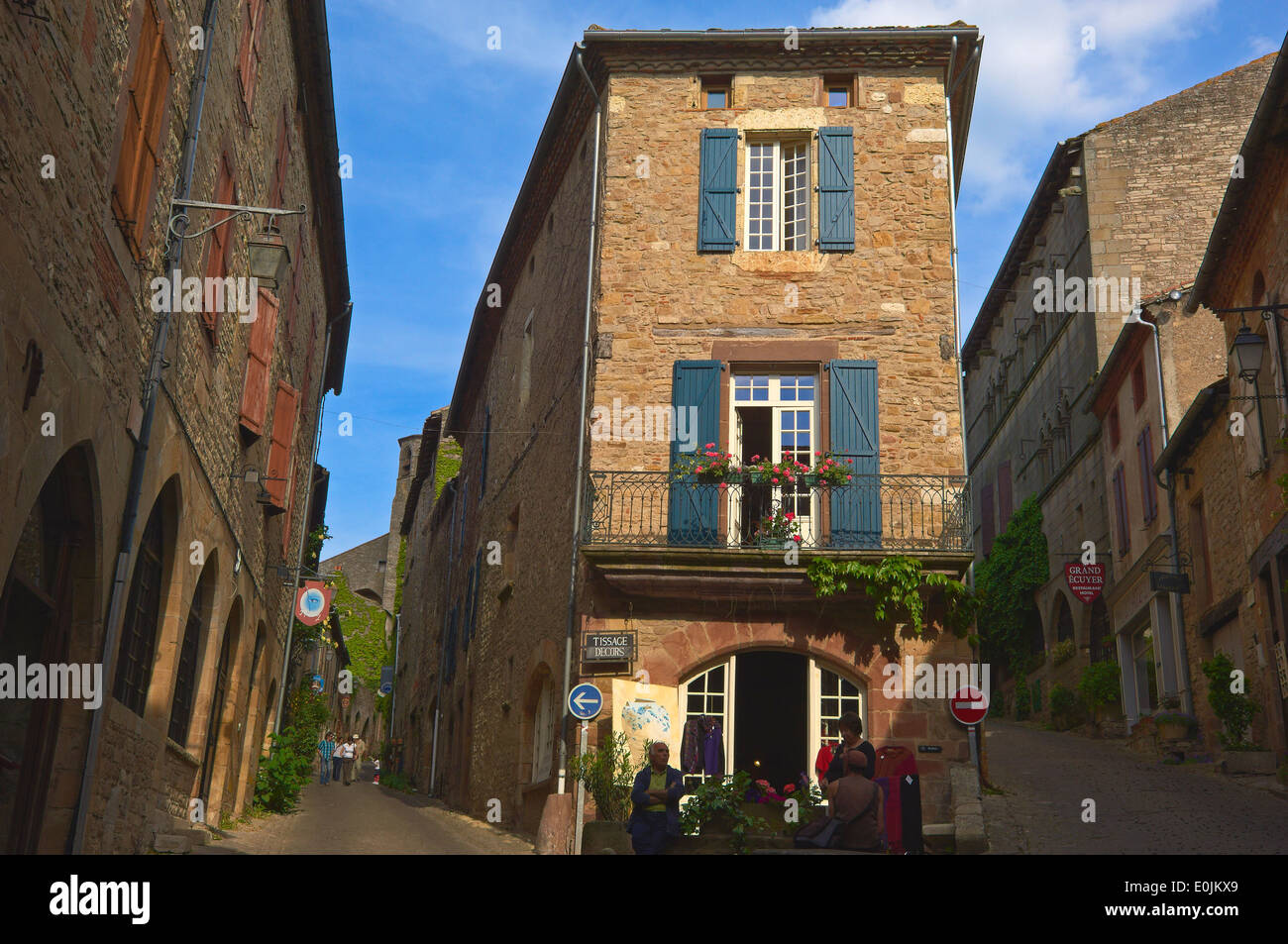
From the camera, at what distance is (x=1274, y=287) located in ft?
46.0

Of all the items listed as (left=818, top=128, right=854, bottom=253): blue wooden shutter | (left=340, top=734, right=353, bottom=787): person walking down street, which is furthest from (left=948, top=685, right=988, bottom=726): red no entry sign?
(left=340, top=734, right=353, bottom=787): person walking down street

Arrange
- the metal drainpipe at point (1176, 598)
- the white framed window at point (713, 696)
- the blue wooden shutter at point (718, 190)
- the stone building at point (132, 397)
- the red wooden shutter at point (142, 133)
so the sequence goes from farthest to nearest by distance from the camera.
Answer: the metal drainpipe at point (1176, 598), the blue wooden shutter at point (718, 190), the white framed window at point (713, 696), the red wooden shutter at point (142, 133), the stone building at point (132, 397)

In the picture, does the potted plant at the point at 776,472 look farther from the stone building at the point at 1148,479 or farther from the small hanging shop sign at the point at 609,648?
the stone building at the point at 1148,479

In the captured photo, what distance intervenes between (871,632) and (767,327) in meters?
3.59

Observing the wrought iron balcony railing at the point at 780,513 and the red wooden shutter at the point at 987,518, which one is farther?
the red wooden shutter at the point at 987,518

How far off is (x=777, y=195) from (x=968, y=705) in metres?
6.24

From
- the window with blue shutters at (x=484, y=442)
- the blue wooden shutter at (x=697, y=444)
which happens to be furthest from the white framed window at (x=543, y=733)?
the window with blue shutters at (x=484, y=442)

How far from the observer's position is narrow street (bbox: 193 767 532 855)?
39.5 ft

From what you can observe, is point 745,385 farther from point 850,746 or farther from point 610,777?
point 850,746

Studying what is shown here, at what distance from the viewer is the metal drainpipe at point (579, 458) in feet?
43.0

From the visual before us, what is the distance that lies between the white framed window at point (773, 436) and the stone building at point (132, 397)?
5.28m

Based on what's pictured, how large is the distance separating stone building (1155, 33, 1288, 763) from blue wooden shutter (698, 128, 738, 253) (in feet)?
17.5
